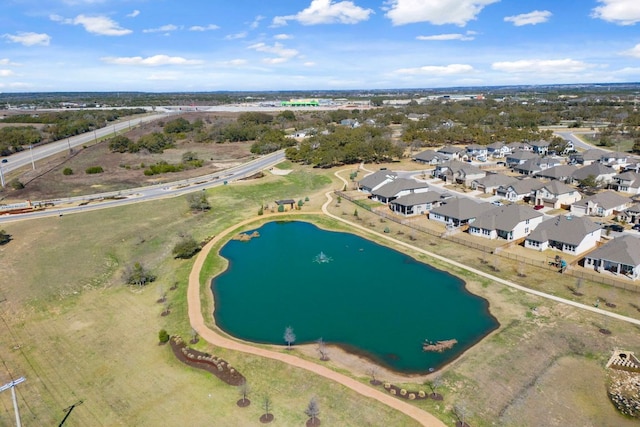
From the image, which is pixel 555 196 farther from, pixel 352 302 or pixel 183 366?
pixel 183 366

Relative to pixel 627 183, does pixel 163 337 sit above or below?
below

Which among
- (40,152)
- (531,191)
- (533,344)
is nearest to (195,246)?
(533,344)

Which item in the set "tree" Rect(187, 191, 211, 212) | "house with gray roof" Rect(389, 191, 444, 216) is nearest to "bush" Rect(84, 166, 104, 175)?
Result: "tree" Rect(187, 191, 211, 212)

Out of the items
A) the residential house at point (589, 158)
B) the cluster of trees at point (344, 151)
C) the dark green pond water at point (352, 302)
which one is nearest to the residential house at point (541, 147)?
the residential house at point (589, 158)

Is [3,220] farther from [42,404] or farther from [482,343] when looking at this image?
[482,343]

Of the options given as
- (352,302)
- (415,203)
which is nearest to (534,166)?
(415,203)

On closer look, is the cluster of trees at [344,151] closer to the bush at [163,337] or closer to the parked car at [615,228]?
the parked car at [615,228]

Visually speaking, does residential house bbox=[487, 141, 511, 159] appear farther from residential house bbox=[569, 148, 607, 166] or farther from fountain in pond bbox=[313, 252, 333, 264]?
fountain in pond bbox=[313, 252, 333, 264]
